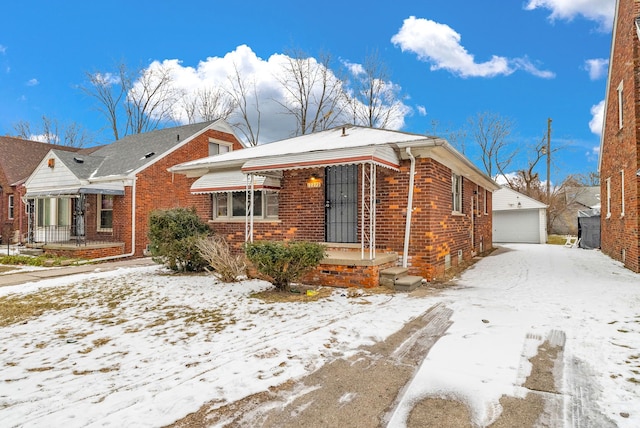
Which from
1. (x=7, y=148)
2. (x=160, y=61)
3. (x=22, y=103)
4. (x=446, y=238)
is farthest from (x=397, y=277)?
(x=22, y=103)

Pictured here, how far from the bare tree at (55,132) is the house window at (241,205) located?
95.3ft

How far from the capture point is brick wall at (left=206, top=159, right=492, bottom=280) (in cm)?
802

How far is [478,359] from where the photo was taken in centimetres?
370

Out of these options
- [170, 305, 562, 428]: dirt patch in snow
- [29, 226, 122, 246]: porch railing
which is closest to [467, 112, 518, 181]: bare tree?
[29, 226, 122, 246]: porch railing

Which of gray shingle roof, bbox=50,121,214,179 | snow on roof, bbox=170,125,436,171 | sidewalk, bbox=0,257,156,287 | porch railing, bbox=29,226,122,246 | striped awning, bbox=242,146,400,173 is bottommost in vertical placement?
sidewalk, bbox=0,257,156,287

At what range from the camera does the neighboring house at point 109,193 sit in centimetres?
1509

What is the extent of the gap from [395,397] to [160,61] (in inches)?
1316

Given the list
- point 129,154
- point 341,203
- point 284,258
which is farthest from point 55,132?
point 284,258

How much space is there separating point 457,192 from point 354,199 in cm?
407

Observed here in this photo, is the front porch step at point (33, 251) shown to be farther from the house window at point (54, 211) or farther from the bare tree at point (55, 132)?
the bare tree at point (55, 132)

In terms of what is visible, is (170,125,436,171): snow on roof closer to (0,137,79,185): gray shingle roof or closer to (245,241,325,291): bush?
(245,241,325,291): bush

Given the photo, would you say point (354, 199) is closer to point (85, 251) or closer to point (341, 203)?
point (341, 203)

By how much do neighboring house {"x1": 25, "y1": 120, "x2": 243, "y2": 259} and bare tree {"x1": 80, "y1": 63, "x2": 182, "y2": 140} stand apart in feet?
42.7

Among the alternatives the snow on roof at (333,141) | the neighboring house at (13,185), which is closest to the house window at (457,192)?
the snow on roof at (333,141)
